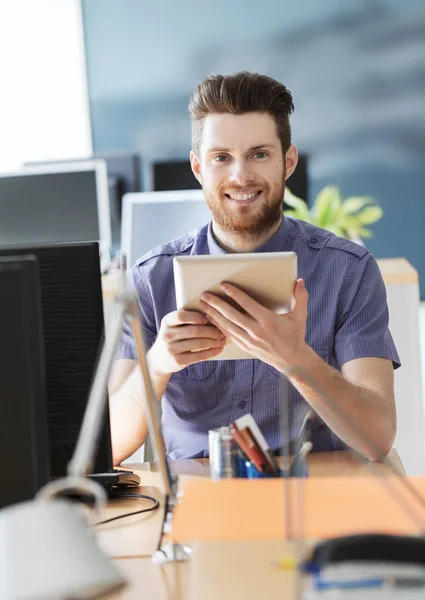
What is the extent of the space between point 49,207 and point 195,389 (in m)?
2.24

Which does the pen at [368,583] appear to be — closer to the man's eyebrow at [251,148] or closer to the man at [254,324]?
the man at [254,324]

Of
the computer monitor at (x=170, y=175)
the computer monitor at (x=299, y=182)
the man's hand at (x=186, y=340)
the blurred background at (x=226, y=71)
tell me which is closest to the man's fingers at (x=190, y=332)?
the man's hand at (x=186, y=340)

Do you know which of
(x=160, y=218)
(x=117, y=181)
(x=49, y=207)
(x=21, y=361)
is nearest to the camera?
(x=21, y=361)

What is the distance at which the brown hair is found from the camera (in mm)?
1785

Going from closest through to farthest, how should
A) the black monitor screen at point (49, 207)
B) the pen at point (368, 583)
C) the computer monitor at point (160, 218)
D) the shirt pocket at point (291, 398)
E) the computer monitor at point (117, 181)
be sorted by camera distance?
the pen at point (368, 583) → the shirt pocket at point (291, 398) → the computer monitor at point (160, 218) → the black monitor screen at point (49, 207) → the computer monitor at point (117, 181)

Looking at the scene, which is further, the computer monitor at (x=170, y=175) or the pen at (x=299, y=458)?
the computer monitor at (x=170, y=175)

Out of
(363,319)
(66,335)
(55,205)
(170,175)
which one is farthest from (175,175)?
(66,335)

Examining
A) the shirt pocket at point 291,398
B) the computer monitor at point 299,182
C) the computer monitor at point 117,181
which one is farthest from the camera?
the computer monitor at point 299,182

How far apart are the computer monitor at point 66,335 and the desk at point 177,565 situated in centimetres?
14

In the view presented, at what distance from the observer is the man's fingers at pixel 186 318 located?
1.39m

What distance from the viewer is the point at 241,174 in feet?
5.90

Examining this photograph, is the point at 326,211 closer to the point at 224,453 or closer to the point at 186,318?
the point at 186,318

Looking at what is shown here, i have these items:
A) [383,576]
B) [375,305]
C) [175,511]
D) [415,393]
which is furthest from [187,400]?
[415,393]

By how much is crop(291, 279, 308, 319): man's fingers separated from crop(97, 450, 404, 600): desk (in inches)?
10.5
